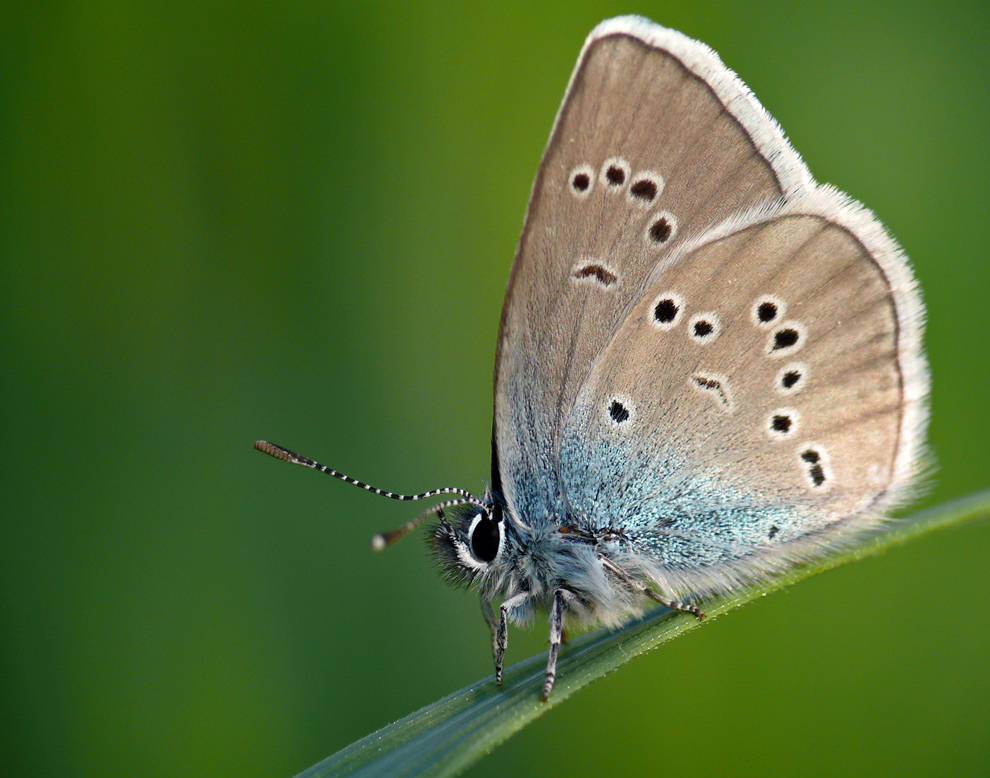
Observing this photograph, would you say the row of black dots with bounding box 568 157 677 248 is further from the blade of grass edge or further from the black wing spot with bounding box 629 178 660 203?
the blade of grass edge

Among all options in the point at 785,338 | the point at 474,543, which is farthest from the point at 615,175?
the point at 474,543

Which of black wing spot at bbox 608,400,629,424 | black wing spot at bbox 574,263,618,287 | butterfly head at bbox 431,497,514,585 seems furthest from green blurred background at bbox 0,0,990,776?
black wing spot at bbox 574,263,618,287

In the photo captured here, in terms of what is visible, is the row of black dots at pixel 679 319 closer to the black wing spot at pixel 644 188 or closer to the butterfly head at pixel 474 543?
the black wing spot at pixel 644 188

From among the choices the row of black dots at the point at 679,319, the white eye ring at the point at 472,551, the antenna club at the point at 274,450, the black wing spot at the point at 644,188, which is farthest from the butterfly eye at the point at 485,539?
the black wing spot at the point at 644,188

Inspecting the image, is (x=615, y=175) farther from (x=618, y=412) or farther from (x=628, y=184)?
(x=618, y=412)

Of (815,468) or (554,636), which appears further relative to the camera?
(815,468)

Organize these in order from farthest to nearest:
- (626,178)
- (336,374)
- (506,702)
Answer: (336,374) → (626,178) → (506,702)
